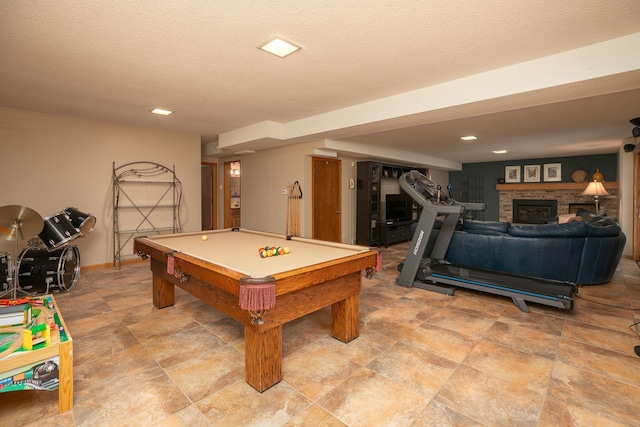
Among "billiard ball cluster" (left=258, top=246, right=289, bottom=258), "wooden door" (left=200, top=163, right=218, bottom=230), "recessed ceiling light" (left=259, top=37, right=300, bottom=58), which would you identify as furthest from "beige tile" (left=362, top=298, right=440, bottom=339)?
"wooden door" (left=200, top=163, right=218, bottom=230)

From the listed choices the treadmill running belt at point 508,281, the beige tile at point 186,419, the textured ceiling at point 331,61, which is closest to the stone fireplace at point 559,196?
the textured ceiling at point 331,61

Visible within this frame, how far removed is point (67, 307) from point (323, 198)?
4551 mm

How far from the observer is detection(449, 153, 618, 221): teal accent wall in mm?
8750

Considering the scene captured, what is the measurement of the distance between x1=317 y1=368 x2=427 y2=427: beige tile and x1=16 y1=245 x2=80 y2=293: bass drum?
3.68 metres

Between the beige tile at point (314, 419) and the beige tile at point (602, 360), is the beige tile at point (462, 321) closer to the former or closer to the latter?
the beige tile at point (602, 360)

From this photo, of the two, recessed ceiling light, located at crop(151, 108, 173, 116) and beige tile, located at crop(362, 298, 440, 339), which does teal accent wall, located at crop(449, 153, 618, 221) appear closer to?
beige tile, located at crop(362, 298, 440, 339)

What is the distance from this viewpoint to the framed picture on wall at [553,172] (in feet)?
29.7

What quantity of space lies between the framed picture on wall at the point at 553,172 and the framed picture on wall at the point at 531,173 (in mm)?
201

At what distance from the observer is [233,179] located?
10.7 metres

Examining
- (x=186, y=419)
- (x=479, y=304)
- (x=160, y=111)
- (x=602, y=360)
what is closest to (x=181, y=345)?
(x=186, y=419)

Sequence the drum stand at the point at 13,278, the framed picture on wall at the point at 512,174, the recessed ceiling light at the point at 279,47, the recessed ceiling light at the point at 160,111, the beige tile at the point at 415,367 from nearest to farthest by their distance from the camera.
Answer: the beige tile at the point at 415,367 < the recessed ceiling light at the point at 279,47 < the drum stand at the point at 13,278 < the recessed ceiling light at the point at 160,111 < the framed picture on wall at the point at 512,174

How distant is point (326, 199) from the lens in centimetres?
681

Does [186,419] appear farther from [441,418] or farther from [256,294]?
[441,418]

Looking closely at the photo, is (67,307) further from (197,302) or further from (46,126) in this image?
(46,126)
